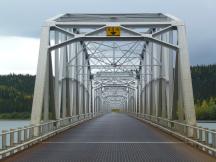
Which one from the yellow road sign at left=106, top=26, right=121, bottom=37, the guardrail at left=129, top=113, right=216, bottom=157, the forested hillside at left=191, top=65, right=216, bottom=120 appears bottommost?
the guardrail at left=129, top=113, right=216, bottom=157

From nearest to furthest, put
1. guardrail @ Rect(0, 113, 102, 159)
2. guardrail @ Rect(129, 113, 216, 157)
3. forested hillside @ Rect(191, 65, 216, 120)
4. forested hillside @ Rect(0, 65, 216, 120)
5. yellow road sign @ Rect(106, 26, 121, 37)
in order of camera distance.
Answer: guardrail @ Rect(0, 113, 102, 159), guardrail @ Rect(129, 113, 216, 157), yellow road sign @ Rect(106, 26, 121, 37), forested hillside @ Rect(0, 65, 216, 120), forested hillside @ Rect(191, 65, 216, 120)

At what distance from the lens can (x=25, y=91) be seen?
134250 mm

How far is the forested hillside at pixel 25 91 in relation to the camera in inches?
4895

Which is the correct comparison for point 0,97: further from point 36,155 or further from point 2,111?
point 36,155

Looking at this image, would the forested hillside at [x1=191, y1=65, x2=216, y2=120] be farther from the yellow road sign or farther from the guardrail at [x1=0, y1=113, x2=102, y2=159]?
the guardrail at [x1=0, y1=113, x2=102, y2=159]

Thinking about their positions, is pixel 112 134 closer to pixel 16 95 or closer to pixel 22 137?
pixel 22 137

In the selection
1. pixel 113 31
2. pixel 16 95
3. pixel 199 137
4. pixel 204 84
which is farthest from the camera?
pixel 16 95

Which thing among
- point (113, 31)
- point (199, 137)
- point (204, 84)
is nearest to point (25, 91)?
point (204, 84)

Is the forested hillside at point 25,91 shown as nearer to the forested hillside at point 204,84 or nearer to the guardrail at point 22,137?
the forested hillside at point 204,84

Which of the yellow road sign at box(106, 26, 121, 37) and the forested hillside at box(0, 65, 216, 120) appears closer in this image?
the yellow road sign at box(106, 26, 121, 37)

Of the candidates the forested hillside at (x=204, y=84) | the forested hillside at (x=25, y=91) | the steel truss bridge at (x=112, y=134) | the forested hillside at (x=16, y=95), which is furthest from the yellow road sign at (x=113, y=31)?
the forested hillside at (x=16, y=95)

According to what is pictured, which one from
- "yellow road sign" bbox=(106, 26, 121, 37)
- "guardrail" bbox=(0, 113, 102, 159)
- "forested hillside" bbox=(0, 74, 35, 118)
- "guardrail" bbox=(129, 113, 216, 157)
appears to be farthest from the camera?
→ "forested hillside" bbox=(0, 74, 35, 118)

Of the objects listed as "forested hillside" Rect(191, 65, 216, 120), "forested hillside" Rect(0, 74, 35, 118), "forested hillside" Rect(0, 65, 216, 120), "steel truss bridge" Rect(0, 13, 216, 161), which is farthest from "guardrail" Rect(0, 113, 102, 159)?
"forested hillside" Rect(0, 74, 35, 118)

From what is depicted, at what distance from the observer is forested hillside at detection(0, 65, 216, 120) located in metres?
124
